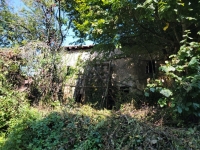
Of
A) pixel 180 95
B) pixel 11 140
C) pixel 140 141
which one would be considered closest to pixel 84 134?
pixel 140 141

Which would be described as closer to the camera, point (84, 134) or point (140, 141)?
point (140, 141)

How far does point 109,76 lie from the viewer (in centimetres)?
820

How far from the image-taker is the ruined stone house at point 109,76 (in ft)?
25.7

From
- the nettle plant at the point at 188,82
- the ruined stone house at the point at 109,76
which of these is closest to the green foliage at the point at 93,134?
the nettle plant at the point at 188,82

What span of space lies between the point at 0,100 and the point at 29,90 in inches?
57.1

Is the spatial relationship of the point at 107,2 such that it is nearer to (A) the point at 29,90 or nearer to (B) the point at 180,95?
(B) the point at 180,95

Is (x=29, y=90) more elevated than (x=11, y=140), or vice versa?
(x=29, y=90)

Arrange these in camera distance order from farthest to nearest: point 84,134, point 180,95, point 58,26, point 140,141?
point 58,26 < point 180,95 < point 84,134 < point 140,141

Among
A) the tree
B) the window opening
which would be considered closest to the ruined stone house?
the window opening

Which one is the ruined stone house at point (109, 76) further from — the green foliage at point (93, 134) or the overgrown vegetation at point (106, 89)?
the green foliage at point (93, 134)

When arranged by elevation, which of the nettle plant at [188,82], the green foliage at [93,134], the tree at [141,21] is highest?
the tree at [141,21]

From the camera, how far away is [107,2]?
5.16m

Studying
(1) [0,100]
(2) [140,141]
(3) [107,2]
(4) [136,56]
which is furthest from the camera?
(4) [136,56]

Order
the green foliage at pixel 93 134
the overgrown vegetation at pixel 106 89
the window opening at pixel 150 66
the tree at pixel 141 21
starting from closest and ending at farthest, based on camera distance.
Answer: the green foliage at pixel 93 134
the overgrown vegetation at pixel 106 89
the tree at pixel 141 21
the window opening at pixel 150 66
